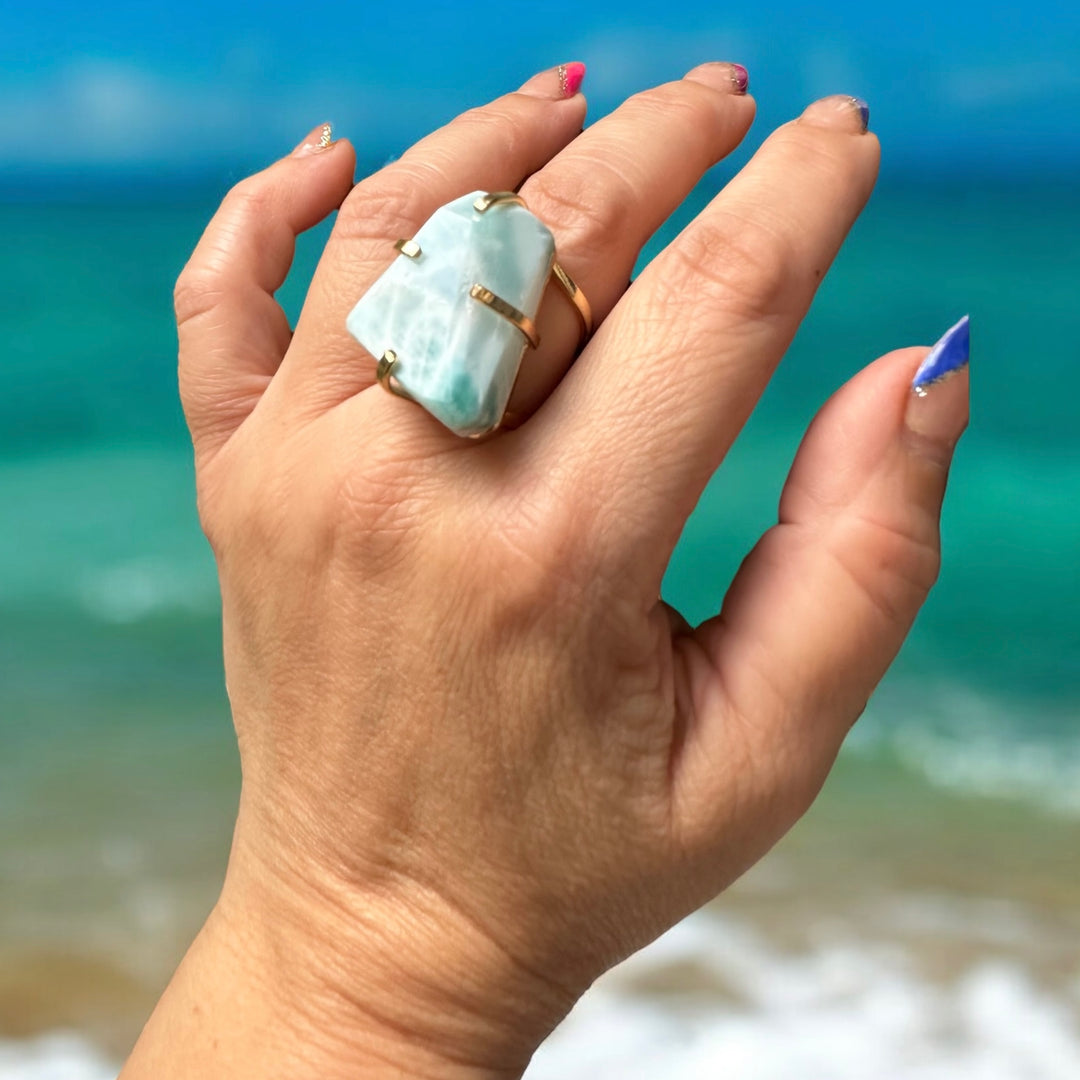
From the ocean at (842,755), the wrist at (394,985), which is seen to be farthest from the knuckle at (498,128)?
the ocean at (842,755)

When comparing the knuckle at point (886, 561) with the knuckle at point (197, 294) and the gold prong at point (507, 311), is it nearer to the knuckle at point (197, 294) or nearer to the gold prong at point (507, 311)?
the gold prong at point (507, 311)

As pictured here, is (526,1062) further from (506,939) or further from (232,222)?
(232,222)

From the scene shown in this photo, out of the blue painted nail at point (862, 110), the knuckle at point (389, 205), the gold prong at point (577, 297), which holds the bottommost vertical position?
the gold prong at point (577, 297)

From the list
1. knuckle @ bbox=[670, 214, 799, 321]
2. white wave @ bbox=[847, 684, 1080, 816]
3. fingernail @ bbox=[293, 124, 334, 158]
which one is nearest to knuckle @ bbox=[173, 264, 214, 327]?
fingernail @ bbox=[293, 124, 334, 158]

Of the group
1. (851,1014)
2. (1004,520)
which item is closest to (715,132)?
(851,1014)

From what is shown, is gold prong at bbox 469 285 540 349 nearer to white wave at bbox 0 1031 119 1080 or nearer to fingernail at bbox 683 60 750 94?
fingernail at bbox 683 60 750 94
